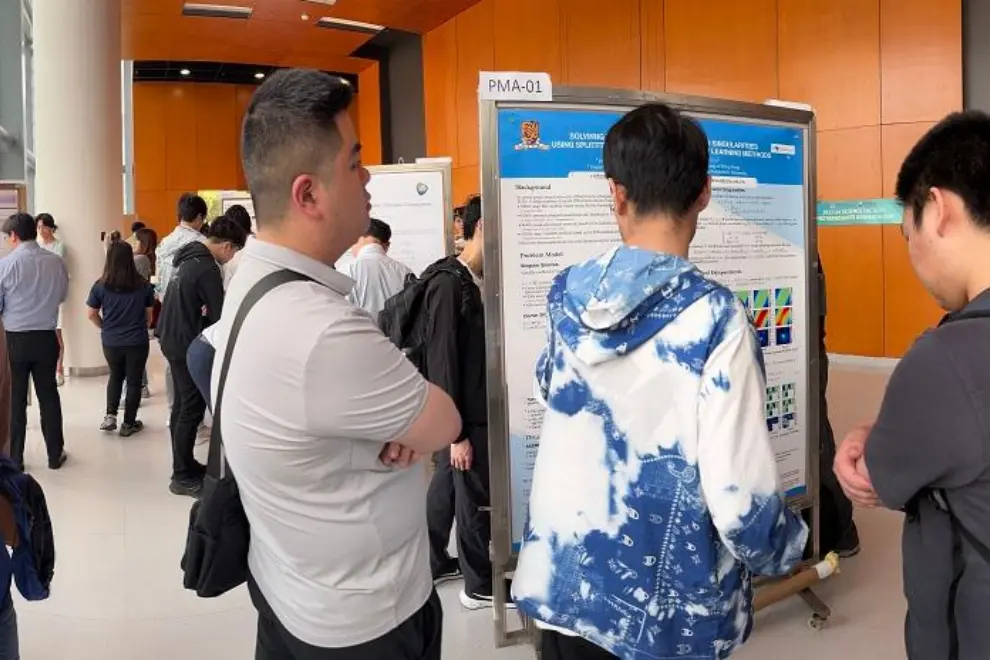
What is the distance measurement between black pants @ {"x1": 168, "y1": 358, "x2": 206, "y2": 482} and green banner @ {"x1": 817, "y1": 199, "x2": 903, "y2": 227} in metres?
6.42

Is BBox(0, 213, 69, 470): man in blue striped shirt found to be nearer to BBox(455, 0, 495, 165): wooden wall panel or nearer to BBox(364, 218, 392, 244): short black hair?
BBox(364, 218, 392, 244): short black hair

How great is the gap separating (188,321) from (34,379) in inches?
48.3

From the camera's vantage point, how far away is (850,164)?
8.13 metres

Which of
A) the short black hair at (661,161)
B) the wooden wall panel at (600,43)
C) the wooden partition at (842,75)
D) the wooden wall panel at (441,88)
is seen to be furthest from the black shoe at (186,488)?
the wooden wall panel at (441,88)

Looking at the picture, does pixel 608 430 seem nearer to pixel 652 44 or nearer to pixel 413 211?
pixel 413 211

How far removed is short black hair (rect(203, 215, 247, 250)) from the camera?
4.82 metres

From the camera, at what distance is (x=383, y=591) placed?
1241mm

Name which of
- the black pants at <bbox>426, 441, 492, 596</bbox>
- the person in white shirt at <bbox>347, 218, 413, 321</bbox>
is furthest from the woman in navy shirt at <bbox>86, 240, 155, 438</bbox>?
the black pants at <bbox>426, 441, 492, 596</bbox>

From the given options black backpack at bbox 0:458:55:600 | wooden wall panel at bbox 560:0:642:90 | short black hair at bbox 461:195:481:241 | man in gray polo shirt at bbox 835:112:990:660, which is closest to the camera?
man in gray polo shirt at bbox 835:112:990:660

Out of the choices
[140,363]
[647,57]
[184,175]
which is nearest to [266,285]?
[140,363]

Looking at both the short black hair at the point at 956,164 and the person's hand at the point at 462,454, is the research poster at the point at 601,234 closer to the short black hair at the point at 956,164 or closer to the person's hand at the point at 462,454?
the person's hand at the point at 462,454

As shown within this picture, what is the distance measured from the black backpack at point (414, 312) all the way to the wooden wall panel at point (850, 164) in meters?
6.35

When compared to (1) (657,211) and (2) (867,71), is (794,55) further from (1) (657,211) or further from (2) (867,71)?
(1) (657,211)

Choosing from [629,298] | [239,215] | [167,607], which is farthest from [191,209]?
[629,298]
